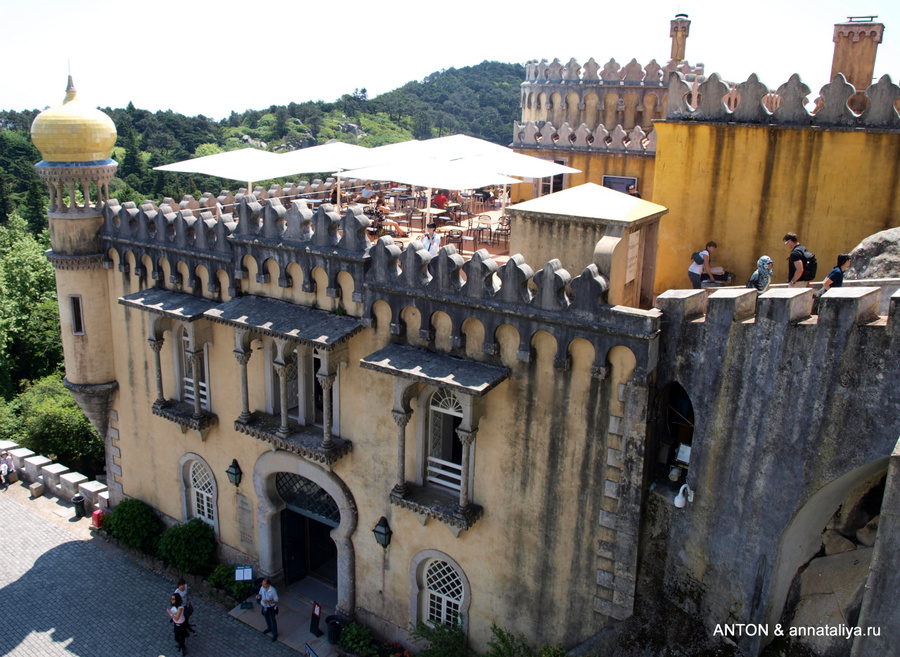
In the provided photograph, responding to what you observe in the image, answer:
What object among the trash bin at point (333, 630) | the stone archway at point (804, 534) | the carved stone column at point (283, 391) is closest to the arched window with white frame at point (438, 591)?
the trash bin at point (333, 630)

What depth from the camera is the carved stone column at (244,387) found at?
18.9 metres

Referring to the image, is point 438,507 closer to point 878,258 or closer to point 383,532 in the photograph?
point 383,532

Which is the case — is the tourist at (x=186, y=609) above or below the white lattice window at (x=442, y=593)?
below

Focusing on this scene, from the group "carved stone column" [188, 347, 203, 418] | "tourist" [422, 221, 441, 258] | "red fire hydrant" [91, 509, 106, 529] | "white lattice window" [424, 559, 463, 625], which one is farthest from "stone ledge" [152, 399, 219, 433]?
A: "tourist" [422, 221, 441, 258]

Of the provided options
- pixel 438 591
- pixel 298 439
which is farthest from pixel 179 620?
pixel 438 591

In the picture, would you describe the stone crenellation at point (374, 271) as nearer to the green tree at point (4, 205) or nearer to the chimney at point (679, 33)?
the chimney at point (679, 33)

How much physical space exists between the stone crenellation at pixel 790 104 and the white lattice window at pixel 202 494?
16.0 metres

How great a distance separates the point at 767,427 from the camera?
499 inches

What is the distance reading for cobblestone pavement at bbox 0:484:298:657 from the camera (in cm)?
1950

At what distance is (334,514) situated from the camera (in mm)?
19703

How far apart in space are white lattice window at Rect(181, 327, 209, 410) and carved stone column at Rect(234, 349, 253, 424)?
1878 mm

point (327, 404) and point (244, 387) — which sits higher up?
point (327, 404)

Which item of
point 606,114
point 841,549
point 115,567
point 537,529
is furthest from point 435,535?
point 606,114

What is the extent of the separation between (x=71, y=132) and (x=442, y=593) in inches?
618
